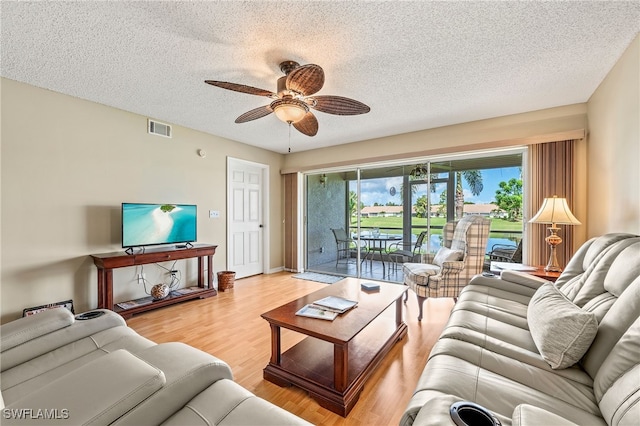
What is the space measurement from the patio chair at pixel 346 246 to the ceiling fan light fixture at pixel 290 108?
9.99ft

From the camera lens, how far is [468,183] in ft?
12.6

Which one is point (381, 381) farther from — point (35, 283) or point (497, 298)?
point (35, 283)

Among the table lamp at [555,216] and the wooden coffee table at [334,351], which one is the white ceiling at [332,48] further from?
the wooden coffee table at [334,351]

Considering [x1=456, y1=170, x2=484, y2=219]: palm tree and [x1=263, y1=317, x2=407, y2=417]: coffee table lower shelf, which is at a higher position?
[x1=456, y1=170, x2=484, y2=219]: palm tree

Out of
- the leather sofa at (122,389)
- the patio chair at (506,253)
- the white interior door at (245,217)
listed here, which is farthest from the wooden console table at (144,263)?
the patio chair at (506,253)

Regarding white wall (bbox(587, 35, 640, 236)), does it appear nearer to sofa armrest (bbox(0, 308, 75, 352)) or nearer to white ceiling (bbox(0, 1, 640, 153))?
white ceiling (bbox(0, 1, 640, 153))

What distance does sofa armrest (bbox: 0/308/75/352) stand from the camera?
1.25 m

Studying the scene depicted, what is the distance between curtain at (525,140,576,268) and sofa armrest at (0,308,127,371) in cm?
411

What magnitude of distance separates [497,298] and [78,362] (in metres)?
2.57

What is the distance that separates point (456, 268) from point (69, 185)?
13.7 ft

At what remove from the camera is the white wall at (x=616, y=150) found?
76.7 inches

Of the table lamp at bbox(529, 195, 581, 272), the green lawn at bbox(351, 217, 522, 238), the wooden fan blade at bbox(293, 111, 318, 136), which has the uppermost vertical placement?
the wooden fan blade at bbox(293, 111, 318, 136)

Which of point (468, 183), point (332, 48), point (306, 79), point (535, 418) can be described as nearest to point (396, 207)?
point (468, 183)

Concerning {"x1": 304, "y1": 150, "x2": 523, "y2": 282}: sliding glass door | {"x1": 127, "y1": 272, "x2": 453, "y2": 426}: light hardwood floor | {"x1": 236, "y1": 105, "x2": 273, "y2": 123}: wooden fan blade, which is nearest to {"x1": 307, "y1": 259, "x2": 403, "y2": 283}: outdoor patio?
{"x1": 304, "y1": 150, "x2": 523, "y2": 282}: sliding glass door
